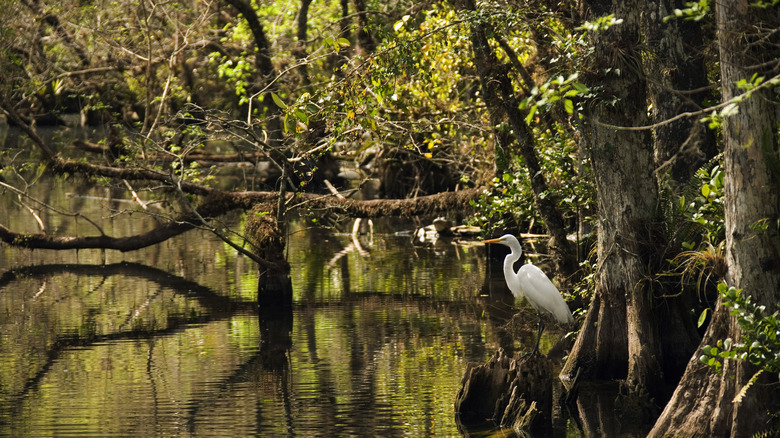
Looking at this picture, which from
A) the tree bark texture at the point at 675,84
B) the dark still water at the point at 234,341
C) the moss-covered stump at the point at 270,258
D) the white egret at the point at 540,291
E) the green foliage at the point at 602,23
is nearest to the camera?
the green foliage at the point at 602,23

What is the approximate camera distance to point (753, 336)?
671 cm

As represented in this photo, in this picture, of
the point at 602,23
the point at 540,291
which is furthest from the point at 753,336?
the point at 540,291

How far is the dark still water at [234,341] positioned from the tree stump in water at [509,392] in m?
0.33

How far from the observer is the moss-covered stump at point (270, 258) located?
14.1m

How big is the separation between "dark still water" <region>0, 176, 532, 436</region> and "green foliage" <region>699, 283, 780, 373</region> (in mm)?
2711

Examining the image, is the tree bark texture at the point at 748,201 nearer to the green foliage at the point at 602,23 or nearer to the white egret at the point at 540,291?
the green foliage at the point at 602,23

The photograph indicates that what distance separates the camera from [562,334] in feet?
39.5

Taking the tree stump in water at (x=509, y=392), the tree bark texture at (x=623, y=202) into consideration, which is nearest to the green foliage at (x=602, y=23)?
the tree bark texture at (x=623, y=202)

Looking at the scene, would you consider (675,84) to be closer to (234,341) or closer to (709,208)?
(709,208)

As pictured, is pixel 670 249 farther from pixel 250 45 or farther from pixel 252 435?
pixel 250 45

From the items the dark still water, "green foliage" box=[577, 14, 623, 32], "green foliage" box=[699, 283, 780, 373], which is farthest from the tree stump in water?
"green foliage" box=[577, 14, 623, 32]

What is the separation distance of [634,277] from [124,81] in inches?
783

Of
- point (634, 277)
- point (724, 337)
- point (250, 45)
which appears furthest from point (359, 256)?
point (724, 337)

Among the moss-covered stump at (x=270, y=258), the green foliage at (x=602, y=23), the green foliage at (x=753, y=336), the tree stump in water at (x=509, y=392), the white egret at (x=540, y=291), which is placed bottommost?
the tree stump in water at (x=509, y=392)
